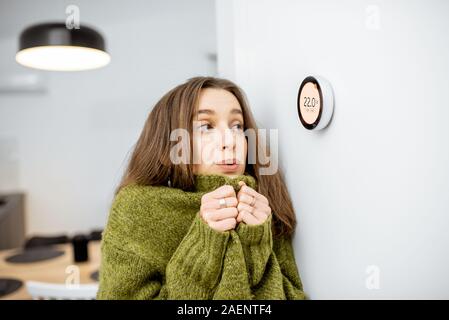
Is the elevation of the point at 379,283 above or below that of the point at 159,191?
below

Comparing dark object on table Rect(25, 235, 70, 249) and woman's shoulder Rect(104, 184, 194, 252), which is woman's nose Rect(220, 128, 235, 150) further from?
dark object on table Rect(25, 235, 70, 249)

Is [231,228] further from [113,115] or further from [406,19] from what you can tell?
[113,115]

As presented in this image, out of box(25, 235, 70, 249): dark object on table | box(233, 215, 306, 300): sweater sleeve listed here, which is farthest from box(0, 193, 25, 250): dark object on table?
box(233, 215, 306, 300): sweater sleeve

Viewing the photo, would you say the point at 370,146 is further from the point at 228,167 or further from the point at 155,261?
the point at 155,261

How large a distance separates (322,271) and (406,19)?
466mm

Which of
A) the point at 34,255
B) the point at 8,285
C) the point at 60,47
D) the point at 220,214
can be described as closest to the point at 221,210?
the point at 220,214

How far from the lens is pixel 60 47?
3.88 feet

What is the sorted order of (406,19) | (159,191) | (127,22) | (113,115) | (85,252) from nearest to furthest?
(406,19) → (159,191) → (85,252) → (127,22) → (113,115)

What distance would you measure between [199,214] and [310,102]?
0.29 metres

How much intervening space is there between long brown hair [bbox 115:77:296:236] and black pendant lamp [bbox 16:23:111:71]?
0.56 metres

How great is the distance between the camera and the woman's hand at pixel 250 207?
610 millimetres
